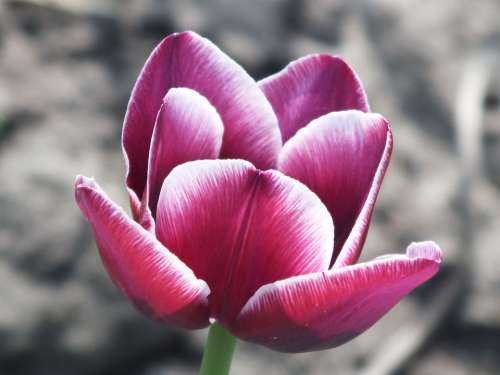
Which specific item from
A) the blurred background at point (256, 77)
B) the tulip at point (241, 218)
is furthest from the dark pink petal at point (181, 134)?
the blurred background at point (256, 77)

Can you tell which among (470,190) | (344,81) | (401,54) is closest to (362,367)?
(470,190)

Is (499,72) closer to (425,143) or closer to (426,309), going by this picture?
(425,143)

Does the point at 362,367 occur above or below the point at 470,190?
below

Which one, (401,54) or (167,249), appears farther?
(401,54)

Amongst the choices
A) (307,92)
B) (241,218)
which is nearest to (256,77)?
(307,92)

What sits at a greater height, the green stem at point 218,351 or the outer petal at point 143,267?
the outer petal at point 143,267

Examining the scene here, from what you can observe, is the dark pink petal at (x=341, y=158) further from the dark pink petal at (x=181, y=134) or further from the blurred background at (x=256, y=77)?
the blurred background at (x=256, y=77)

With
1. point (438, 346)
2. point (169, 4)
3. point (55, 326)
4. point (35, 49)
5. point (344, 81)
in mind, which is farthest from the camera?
point (169, 4)
